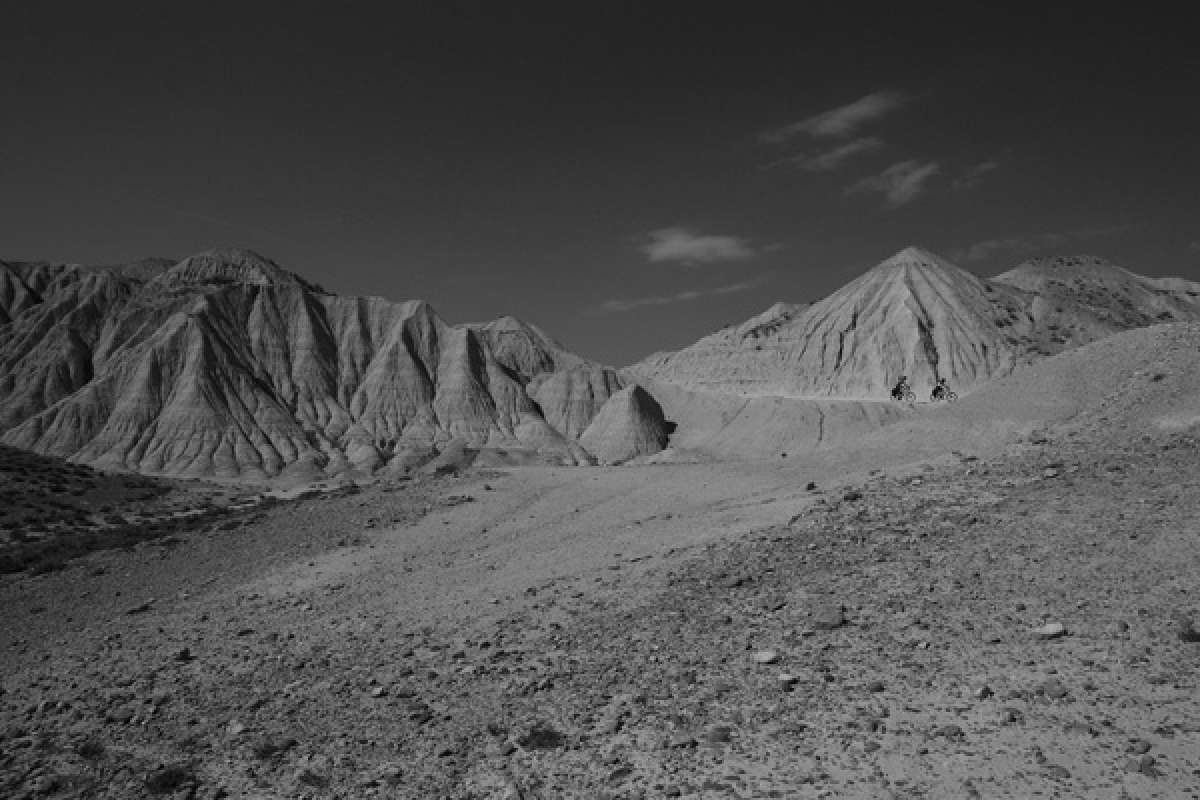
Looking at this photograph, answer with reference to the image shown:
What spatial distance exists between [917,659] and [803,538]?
502 centimetres

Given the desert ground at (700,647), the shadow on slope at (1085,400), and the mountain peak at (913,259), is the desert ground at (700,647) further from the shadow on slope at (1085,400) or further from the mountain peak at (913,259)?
the mountain peak at (913,259)

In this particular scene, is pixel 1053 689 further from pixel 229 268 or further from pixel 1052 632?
pixel 229 268

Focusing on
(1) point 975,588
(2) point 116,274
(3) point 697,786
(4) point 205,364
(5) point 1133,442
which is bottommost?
(3) point 697,786

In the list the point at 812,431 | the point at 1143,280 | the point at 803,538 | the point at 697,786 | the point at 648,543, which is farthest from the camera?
the point at 1143,280

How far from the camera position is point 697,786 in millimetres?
7105

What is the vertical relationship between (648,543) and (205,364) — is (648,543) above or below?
below

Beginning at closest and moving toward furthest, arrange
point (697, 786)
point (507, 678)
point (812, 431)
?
point (697, 786) < point (507, 678) < point (812, 431)

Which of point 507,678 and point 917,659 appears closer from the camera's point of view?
point 917,659

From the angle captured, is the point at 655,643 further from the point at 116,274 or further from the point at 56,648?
the point at 116,274

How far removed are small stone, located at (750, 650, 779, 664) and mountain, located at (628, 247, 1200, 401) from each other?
96.8m

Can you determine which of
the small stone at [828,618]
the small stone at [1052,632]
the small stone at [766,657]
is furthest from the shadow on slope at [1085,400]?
the small stone at [766,657]

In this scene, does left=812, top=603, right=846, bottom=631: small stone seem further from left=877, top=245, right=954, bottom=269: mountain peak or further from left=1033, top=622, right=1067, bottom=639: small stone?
left=877, top=245, right=954, bottom=269: mountain peak

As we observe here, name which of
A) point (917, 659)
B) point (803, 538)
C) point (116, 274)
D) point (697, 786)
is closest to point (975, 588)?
point (917, 659)

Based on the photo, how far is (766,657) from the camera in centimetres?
942
